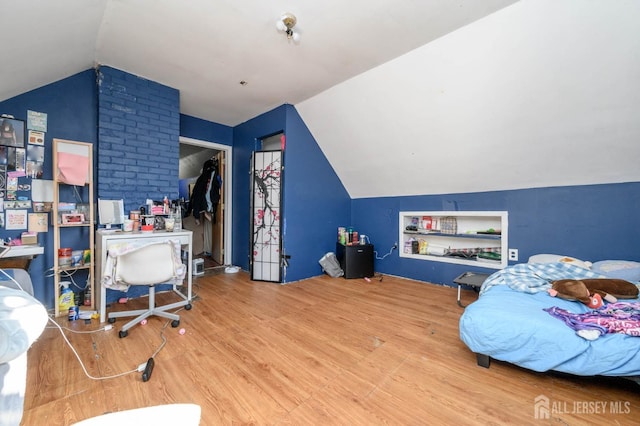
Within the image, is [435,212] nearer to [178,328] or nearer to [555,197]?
[555,197]

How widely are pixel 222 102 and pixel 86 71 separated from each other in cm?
143

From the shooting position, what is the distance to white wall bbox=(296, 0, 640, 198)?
6.05 feet

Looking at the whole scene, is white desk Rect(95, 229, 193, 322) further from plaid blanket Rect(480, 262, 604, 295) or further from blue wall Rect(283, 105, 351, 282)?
plaid blanket Rect(480, 262, 604, 295)

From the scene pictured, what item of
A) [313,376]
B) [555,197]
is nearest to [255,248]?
[313,376]

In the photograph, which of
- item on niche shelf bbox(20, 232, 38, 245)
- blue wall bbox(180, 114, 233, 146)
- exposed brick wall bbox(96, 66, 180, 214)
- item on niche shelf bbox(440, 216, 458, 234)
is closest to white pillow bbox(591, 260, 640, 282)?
item on niche shelf bbox(440, 216, 458, 234)

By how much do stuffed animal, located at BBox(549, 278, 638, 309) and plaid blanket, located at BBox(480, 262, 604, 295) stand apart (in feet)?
0.49

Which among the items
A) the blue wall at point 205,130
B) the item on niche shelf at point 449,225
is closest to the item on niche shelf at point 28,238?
the blue wall at point 205,130

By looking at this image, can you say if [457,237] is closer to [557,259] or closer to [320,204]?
[557,259]

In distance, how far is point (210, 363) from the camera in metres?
1.72

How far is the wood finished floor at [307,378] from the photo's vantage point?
1314 millimetres

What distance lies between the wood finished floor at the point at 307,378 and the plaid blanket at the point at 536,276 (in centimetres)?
58

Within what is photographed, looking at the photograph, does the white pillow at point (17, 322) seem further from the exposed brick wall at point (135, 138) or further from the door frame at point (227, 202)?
the door frame at point (227, 202)

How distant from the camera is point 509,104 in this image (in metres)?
2.37

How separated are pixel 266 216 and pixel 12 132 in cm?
265
